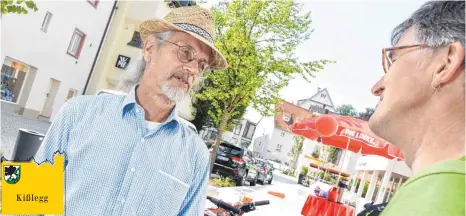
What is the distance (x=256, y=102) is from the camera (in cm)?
1359

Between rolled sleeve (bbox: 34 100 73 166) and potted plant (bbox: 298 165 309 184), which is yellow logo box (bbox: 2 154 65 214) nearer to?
rolled sleeve (bbox: 34 100 73 166)

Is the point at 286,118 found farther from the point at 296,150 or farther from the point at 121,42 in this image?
the point at 121,42

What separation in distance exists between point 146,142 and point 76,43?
1846cm

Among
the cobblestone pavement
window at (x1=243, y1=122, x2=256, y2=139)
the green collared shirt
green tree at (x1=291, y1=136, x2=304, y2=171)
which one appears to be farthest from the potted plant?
the green collared shirt

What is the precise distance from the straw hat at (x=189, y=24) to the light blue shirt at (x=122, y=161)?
0.57 meters

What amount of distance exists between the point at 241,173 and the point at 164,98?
44.4 ft

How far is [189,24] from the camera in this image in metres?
2.34

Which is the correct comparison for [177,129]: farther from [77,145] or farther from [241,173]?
[241,173]

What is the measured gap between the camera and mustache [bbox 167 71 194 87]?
91.3 inches

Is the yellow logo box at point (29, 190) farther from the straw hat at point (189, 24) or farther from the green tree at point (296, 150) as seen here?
the green tree at point (296, 150)

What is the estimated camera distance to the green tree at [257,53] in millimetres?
12953

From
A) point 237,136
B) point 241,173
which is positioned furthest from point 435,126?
point 237,136


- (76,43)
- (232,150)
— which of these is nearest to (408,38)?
(232,150)

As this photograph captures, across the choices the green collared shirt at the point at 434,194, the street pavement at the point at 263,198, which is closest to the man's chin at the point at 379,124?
the green collared shirt at the point at 434,194
